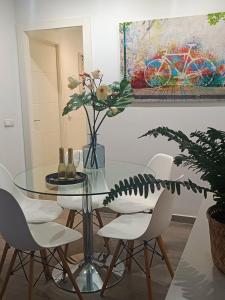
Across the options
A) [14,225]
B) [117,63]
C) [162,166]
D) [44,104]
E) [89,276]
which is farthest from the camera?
[44,104]

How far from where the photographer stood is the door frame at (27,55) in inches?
133

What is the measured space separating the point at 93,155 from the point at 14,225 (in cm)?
84

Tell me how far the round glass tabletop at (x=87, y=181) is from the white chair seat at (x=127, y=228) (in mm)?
308

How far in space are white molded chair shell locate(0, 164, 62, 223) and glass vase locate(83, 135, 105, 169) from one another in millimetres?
449

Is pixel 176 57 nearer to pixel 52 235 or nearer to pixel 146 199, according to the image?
pixel 146 199

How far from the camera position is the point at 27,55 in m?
3.69

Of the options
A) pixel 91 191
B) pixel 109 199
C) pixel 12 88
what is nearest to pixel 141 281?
pixel 91 191

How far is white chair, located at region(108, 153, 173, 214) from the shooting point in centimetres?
243

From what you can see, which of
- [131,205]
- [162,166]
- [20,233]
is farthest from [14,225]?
[162,166]

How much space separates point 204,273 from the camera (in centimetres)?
98

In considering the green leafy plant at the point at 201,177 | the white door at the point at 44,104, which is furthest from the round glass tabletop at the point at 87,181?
the white door at the point at 44,104

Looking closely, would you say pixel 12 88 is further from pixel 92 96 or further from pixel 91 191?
pixel 91 191

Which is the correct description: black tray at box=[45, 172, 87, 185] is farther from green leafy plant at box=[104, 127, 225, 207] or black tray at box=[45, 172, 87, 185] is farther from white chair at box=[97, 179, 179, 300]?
green leafy plant at box=[104, 127, 225, 207]

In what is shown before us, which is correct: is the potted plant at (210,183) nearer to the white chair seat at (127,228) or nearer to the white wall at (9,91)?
the white chair seat at (127,228)
